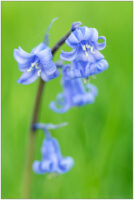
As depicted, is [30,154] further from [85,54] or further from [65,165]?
[85,54]

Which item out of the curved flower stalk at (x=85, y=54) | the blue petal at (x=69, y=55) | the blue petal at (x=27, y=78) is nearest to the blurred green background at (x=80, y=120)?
the blue petal at (x=27, y=78)

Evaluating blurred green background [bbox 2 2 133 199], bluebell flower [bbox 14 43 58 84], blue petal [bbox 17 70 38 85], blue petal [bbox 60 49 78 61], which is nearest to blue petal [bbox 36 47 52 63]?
bluebell flower [bbox 14 43 58 84]

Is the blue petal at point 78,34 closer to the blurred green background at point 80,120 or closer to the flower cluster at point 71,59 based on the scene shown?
the flower cluster at point 71,59

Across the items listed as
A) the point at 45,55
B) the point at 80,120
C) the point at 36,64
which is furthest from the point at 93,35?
the point at 80,120

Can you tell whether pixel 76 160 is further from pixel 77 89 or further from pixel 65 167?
pixel 77 89

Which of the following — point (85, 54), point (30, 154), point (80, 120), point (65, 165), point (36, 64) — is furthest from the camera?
point (80, 120)

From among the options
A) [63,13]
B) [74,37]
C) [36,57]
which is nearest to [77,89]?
[36,57]
